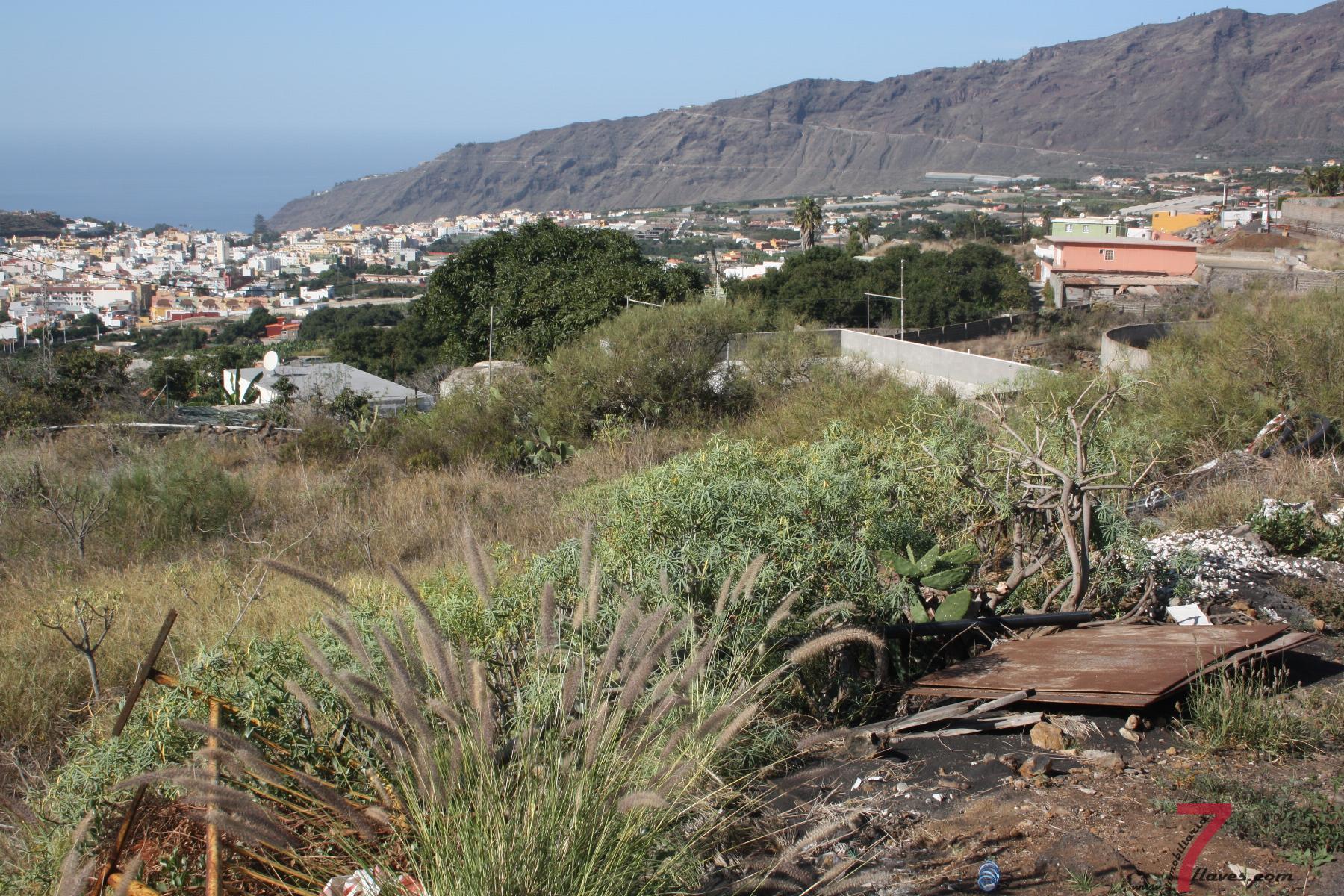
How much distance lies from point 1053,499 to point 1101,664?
3.60ft

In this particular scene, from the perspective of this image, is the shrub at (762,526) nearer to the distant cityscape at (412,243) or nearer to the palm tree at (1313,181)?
the distant cityscape at (412,243)

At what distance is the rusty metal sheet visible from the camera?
409 centimetres

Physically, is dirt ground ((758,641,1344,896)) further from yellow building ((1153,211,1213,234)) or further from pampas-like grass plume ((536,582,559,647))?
yellow building ((1153,211,1213,234))

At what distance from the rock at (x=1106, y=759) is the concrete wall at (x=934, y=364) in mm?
14509

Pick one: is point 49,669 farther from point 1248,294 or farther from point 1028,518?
point 1248,294

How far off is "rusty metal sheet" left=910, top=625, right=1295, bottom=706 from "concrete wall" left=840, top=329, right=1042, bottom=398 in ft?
44.8

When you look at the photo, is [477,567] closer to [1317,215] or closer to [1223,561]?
[1223,561]

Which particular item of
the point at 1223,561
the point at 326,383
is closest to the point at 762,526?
the point at 1223,561

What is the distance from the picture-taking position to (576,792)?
90.7 inches

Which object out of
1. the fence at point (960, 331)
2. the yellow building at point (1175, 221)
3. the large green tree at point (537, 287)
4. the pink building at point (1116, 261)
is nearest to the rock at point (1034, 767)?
the large green tree at point (537, 287)

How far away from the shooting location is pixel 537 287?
30328 millimetres

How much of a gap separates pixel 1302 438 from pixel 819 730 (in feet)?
27.2

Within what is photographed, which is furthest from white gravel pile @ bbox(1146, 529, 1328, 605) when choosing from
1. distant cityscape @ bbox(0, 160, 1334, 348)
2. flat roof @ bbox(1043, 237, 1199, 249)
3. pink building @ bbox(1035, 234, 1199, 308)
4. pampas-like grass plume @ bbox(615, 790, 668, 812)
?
flat roof @ bbox(1043, 237, 1199, 249)

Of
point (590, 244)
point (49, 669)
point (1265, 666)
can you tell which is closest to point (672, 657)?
point (1265, 666)
